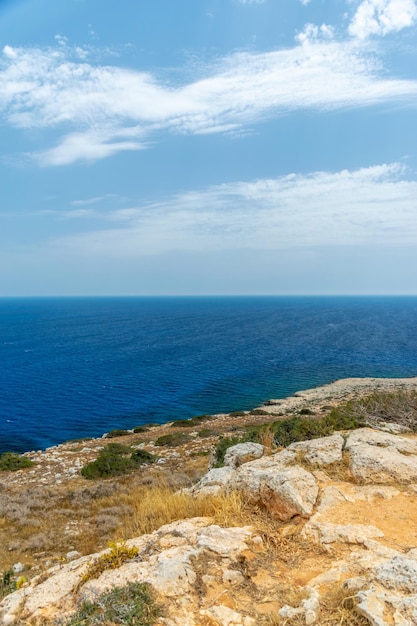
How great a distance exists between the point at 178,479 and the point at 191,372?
45.1 metres

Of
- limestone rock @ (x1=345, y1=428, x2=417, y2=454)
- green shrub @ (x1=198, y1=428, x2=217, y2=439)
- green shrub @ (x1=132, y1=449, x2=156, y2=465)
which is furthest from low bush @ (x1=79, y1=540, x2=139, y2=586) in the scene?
green shrub @ (x1=198, y1=428, x2=217, y2=439)

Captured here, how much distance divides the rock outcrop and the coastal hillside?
0.07 ft

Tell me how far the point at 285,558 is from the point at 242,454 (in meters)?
4.93

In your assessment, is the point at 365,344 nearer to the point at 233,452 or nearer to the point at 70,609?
the point at 233,452

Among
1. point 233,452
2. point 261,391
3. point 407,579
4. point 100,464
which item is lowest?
point 261,391

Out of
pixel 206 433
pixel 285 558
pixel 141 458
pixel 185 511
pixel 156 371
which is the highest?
pixel 285 558

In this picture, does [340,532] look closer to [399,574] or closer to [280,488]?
[280,488]

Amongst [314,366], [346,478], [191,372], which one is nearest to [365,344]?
[314,366]

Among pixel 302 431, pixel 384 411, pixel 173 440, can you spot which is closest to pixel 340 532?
pixel 302 431

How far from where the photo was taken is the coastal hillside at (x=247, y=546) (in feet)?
15.8

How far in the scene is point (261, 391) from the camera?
49719mm

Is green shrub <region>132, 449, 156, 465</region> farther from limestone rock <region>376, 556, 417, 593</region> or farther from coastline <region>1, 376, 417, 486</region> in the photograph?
limestone rock <region>376, 556, 417, 593</region>

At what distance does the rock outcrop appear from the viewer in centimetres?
480

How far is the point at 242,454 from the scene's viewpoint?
10977mm
